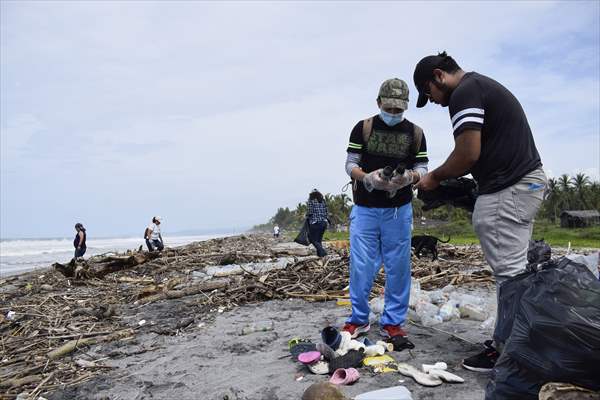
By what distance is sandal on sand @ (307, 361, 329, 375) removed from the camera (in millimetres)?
3213

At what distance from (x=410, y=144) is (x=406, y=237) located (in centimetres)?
87

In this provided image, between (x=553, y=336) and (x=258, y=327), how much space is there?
10.6 feet

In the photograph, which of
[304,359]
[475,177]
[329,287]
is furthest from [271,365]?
[329,287]

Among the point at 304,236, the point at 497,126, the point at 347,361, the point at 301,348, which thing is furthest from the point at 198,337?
the point at 304,236

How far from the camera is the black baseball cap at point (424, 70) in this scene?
3.18 m

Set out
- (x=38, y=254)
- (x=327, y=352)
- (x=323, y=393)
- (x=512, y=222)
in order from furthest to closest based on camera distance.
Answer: (x=38, y=254)
(x=327, y=352)
(x=512, y=222)
(x=323, y=393)

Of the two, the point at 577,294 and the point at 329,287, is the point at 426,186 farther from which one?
the point at 329,287

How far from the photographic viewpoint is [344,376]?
3051mm

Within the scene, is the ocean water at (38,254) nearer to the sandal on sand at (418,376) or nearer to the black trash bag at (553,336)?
the sandal on sand at (418,376)

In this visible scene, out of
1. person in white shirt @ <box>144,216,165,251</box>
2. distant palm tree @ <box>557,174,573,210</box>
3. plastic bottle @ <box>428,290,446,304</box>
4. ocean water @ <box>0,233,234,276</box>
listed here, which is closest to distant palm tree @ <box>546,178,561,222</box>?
distant palm tree @ <box>557,174,573,210</box>

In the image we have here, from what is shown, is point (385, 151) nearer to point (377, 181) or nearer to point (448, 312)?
point (377, 181)

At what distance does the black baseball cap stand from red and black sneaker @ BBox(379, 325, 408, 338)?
6.73ft

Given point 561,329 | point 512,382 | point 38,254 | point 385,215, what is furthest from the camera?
point 38,254

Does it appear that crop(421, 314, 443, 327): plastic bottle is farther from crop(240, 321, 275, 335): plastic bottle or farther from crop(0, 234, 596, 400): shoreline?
crop(240, 321, 275, 335): plastic bottle
